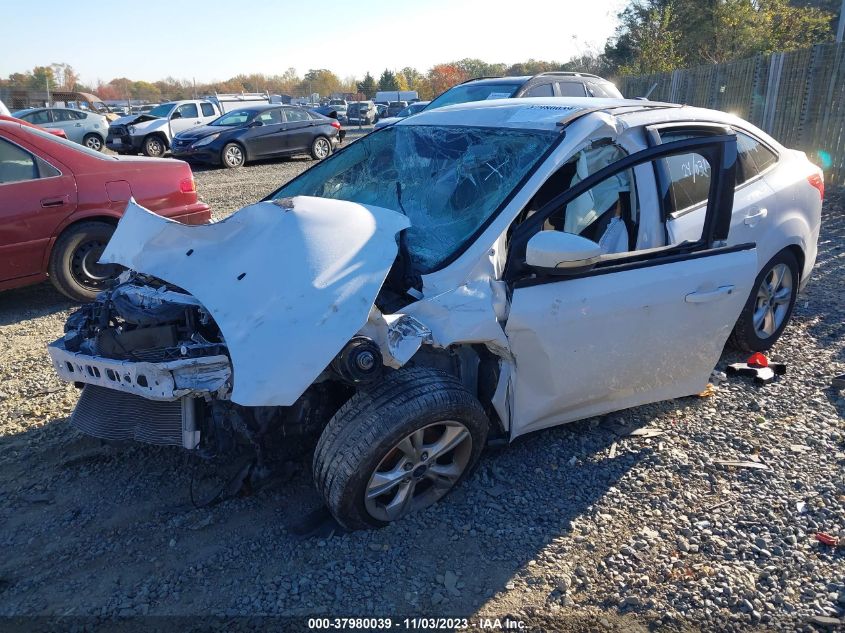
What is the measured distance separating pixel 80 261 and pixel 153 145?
13.6m

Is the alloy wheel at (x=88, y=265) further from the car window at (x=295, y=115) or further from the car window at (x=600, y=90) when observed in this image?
the car window at (x=295, y=115)

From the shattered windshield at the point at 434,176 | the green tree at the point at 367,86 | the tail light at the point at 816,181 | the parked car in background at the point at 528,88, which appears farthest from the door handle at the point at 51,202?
the green tree at the point at 367,86

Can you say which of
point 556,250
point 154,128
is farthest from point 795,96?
point 154,128

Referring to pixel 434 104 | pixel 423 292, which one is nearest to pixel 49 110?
pixel 434 104

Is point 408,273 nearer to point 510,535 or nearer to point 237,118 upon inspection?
point 510,535

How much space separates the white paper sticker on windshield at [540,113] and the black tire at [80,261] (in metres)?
4.02

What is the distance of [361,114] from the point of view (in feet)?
114

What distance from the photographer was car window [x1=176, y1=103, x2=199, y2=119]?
62.7ft

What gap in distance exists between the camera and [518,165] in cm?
314

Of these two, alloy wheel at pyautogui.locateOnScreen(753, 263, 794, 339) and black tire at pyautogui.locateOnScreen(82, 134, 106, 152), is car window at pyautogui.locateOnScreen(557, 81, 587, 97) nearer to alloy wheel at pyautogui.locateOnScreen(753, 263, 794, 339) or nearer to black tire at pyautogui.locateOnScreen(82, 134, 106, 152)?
alloy wheel at pyautogui.locateOnScreen(753, 263, 794, 339)

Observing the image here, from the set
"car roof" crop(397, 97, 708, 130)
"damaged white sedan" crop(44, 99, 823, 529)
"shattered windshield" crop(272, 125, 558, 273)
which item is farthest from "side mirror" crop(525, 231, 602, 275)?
"car roof" crop(397, 97, 708, 130)

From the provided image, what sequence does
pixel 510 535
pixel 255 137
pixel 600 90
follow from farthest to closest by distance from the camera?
pixel 255 137 → pixel 600 90 → pixel 510 535

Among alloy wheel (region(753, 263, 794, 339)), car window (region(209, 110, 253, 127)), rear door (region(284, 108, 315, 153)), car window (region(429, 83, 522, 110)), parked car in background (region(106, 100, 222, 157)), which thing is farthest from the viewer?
parked car in background (region(106, 100, 222, 157))

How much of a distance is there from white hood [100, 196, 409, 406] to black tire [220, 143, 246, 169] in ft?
42.6
